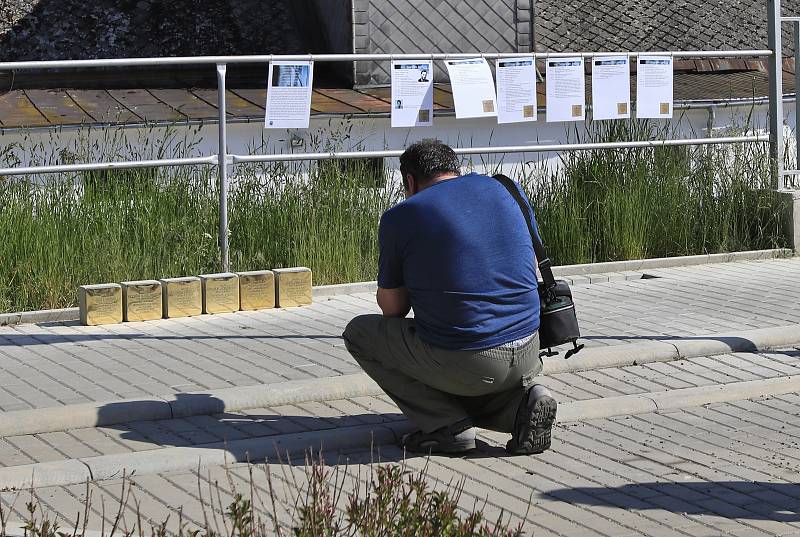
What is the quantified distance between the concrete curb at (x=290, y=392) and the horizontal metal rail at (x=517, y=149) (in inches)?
103

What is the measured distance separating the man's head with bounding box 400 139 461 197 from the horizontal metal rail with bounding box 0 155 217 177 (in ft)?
12.8

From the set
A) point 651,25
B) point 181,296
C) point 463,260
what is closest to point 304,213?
point 181,296

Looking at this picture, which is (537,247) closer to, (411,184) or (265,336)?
(411,184)

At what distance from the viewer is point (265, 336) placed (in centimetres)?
905

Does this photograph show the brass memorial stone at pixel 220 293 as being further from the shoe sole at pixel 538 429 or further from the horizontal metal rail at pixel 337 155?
the shoe sole at pixel 538 429

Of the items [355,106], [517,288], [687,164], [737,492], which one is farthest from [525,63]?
[355,106]

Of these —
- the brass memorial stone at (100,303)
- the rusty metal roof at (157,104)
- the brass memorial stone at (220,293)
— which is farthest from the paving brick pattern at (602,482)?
the rusty metal roof at (157,104)

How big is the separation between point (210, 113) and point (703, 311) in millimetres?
12209

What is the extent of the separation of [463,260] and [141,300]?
3.79 metres

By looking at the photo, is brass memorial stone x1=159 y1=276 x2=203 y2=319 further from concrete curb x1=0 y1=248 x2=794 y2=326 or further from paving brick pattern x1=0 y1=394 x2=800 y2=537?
paving brick pattern x1=0 y1=394 x2=800 y2=537

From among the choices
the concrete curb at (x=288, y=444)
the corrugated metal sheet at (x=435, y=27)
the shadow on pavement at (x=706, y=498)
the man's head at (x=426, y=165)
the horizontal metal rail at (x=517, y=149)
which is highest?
the corrugated metal sheet at (x=435, y=27)

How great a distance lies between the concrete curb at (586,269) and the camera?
374 inches

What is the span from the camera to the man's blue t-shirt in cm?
633

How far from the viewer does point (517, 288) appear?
6426 millimetres
